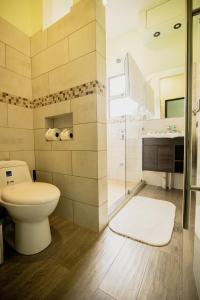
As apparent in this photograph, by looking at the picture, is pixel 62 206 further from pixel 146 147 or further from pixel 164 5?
pixel 164 5

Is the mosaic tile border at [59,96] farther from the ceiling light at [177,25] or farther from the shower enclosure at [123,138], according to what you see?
the ceiling light at [177,25]

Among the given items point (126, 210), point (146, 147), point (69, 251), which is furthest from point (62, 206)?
point (146, 147)

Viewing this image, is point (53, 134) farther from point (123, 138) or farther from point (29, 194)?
point (123, 138)

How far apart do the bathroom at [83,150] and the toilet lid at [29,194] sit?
13 millimetres

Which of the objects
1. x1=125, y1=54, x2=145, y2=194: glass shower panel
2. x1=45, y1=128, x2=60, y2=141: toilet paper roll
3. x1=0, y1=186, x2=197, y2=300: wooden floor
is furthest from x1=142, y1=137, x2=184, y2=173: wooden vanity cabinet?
x1=45, y1=128, x2=60, y2=141: toilet paper roll

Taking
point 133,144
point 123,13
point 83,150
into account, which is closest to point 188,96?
point 83,150

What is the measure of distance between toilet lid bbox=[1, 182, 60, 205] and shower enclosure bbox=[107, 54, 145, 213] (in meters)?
1.09

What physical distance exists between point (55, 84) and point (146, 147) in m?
1.57

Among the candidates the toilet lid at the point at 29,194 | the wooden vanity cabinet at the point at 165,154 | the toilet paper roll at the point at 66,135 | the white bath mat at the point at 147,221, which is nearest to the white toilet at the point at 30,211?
the toilet lid at the point at 29,194

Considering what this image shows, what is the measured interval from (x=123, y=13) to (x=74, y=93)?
6.40 ft

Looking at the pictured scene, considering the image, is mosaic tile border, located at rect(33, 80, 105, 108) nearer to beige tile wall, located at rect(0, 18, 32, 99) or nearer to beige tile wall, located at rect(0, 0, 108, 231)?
beige tile wall, located at rect(0, 0, 108, 231)

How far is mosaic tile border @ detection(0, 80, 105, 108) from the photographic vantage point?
129cm

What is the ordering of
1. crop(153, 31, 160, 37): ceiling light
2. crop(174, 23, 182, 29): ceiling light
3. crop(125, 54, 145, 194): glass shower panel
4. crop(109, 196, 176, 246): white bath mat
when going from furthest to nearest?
crop(125, 54, 145, 194): glass shower panel
crop(153, 31, 160, 37): ceiling light
crop(174, 23, 182, 29): ceiling light
crop(109, 196, 176, 246): white bath mat

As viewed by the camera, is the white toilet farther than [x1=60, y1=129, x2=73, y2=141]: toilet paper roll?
No
